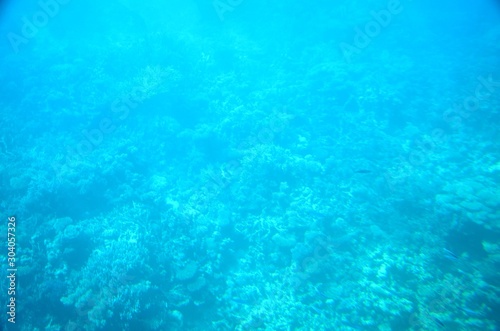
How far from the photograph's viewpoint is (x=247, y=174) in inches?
493

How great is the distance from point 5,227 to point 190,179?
7108 millimetres

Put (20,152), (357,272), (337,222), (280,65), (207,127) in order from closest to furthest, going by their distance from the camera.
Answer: (357,272) < (337,222) < (20,152) < (207,127) < (280,65)

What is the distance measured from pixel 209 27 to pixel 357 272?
74.5 feet

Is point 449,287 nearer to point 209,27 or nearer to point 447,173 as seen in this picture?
point 447,173

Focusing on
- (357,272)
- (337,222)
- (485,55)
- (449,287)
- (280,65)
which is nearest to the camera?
(449,287)

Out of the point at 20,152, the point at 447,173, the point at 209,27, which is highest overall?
the point at 209,27

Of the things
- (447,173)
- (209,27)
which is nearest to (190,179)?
(447,173)

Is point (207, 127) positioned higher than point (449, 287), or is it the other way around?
point (207, 127)

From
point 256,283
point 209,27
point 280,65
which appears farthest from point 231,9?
point 256,283

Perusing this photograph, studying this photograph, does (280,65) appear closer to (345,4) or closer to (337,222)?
(345,4)

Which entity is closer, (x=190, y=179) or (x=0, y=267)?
(x=0, y=267)

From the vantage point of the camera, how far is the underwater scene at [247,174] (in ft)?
27.9

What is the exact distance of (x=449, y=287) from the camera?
26.9 feet

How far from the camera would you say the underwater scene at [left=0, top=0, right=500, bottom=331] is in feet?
27.9
